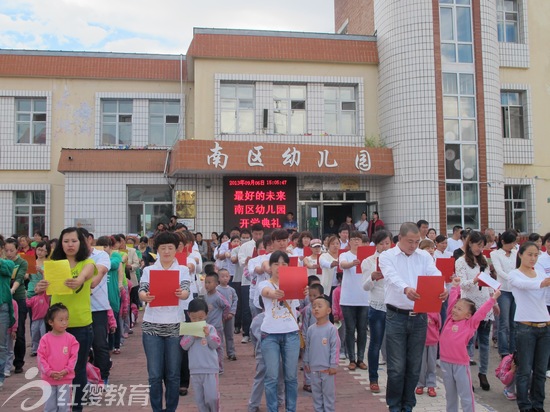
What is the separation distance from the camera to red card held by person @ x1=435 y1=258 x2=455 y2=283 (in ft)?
22.1

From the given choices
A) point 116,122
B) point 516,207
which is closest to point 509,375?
point 516,207

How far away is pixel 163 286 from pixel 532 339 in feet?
12.7

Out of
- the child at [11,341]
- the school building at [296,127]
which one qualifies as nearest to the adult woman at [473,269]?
the child at [11,341]

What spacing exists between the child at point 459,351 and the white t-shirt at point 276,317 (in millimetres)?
1538

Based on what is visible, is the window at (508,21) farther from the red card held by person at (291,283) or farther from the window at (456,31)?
the red card held by person at (291,283)

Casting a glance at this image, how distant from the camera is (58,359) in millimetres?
5035

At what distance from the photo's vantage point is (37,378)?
700 centimetres

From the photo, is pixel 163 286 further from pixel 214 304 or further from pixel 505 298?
pixel 505 298

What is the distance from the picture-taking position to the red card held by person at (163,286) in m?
4.98

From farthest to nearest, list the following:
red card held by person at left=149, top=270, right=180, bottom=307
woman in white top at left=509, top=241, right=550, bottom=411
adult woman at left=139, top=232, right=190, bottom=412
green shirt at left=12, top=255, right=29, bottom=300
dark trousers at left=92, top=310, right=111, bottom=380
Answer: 1. green shirt at left=12, top=255, right=29, bottom=300
2. dark trousers at left=92, top=310, right=111, bottom=380
3. woman in white top at left=509, top=241, right=550, bottom=411
4. adult woman at left=139, top=232, right=190, bottom=412
5. red card held by person at left=149, top=270, right=180, bottom=307

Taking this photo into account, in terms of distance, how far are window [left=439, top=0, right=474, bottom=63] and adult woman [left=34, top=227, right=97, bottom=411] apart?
14.0m

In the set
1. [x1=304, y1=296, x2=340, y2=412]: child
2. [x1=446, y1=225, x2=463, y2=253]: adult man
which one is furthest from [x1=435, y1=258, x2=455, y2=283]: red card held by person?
[x1=446, y1=225, x2=463, y2=253]: adult man

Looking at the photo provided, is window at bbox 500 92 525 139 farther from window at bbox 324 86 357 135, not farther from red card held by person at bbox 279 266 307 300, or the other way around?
red card held by person at bbox 279 266 307 300

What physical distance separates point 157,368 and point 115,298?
2.84 meters
